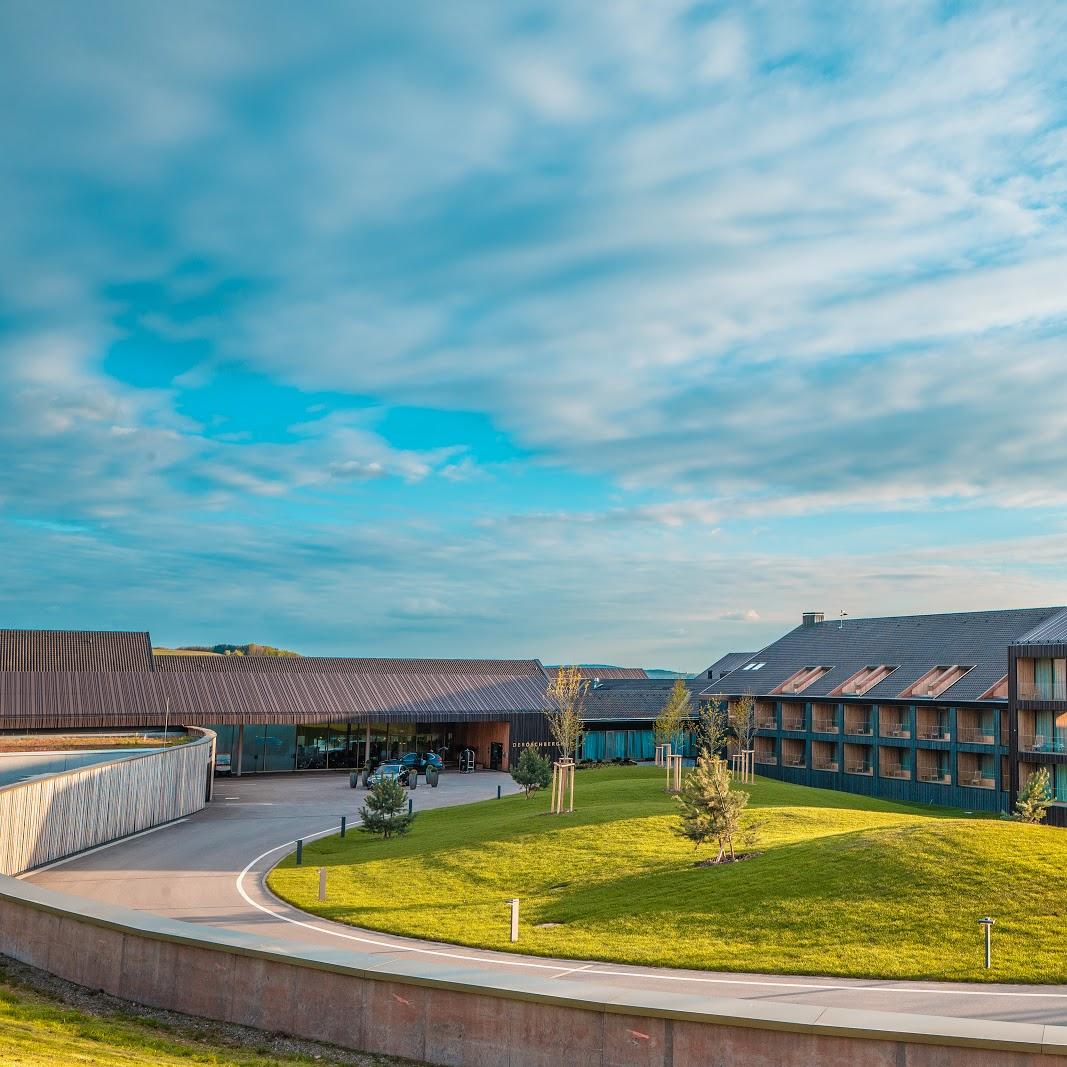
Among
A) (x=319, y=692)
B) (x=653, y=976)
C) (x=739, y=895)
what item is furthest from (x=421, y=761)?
(x=653, y=976)

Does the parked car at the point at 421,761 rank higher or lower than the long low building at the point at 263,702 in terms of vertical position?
Answer: lower

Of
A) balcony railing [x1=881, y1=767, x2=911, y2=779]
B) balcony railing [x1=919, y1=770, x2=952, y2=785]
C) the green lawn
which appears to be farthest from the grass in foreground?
balcony railing [x1=881, y1=767, x2=911, y2=779]

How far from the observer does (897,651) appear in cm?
5912

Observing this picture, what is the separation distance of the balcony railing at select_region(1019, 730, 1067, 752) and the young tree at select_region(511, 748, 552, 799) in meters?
21.2

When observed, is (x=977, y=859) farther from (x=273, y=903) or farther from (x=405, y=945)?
(x=273, y=903)

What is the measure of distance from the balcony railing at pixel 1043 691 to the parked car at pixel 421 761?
30.7 m

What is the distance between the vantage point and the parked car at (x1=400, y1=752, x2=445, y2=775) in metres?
57.7

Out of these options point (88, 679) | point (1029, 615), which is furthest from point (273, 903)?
point (1029, 615)

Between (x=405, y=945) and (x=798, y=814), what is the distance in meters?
18.2

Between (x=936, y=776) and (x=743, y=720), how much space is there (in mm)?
10206

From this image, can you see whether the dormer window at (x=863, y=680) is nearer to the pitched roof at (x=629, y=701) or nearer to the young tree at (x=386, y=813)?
the pitched roof at (x=629, y=701)

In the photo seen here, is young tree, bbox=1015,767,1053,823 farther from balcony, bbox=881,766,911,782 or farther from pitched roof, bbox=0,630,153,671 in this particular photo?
pitched roof, bbox=0,630,153,671

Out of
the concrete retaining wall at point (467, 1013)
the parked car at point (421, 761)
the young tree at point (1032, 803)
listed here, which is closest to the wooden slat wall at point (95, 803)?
the concrete retaining wall at point (467, 1013)

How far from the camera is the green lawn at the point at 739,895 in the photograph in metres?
17.9
